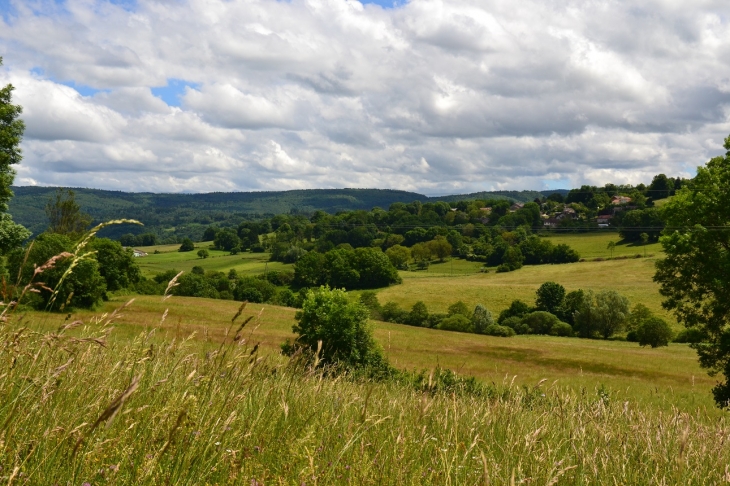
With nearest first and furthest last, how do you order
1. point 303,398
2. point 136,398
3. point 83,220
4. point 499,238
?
1. point 136,398
2. point 303,398
3. point 83,220
4. point 499,238

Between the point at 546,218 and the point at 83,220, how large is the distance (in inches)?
5431

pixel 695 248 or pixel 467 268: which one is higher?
pixel 695 248

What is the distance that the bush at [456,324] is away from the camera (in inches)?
3147

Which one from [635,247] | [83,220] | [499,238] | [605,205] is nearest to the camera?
[83,220]

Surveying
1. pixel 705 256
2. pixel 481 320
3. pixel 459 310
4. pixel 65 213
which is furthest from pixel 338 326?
pixel 65 213

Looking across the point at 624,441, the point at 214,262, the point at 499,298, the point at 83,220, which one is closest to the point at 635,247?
the point at 499,298

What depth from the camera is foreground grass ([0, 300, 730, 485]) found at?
7.75 ft

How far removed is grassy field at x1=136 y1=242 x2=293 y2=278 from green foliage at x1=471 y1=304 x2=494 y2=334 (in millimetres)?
59519

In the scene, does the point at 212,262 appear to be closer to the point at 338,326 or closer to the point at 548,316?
the point at 548,316

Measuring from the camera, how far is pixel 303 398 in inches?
173

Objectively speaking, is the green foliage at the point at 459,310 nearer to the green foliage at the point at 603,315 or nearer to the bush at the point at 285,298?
the green foliage at the point at 603,315

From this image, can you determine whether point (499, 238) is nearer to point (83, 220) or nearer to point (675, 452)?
point (83, 220)

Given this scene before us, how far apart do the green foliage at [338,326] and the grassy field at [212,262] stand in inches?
3713

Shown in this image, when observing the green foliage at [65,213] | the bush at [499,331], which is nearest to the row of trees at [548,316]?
the bush at [499,331]
